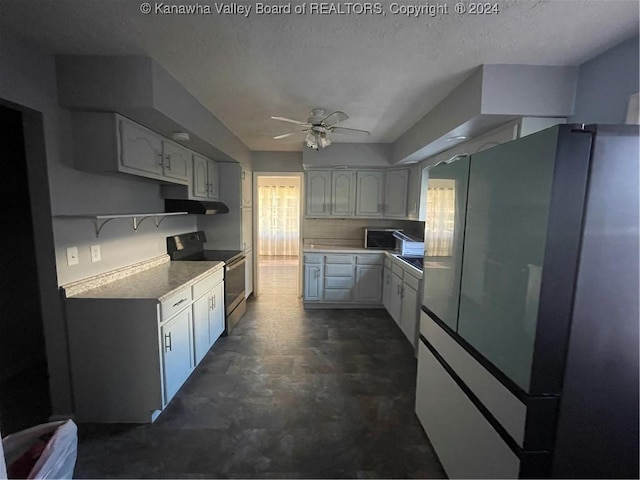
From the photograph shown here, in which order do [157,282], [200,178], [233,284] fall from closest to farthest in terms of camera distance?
[157,282]
[200,178]
[233,284]

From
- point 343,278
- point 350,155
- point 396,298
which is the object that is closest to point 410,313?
point 396,298

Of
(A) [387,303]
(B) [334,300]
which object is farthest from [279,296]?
(A) [387,303]

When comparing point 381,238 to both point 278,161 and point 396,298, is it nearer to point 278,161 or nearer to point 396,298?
point 396,298

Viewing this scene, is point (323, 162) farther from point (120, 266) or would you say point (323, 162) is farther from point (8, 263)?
point (8, 263)

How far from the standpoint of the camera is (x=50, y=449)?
1.21 m

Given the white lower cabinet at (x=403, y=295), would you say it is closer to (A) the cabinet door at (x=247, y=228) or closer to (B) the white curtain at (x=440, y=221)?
(B) the white curtain at (x=440, y=221)

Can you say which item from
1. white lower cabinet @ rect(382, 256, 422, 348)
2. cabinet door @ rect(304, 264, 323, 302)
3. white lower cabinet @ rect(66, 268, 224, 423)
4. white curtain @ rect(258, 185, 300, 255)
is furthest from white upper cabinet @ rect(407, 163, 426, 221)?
white curtain @ rect(258, 185, 300, 255)

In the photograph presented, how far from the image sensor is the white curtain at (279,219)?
7.71m

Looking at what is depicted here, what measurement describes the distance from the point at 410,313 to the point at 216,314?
208cm

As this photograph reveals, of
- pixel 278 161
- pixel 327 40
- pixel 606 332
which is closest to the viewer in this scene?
pixel 606 332

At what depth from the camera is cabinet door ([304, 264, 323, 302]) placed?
405cm

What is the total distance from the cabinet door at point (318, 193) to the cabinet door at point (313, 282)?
0.85 metres

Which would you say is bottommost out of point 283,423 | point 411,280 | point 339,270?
point 283,423

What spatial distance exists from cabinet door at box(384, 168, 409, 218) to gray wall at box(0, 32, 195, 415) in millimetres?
3358
